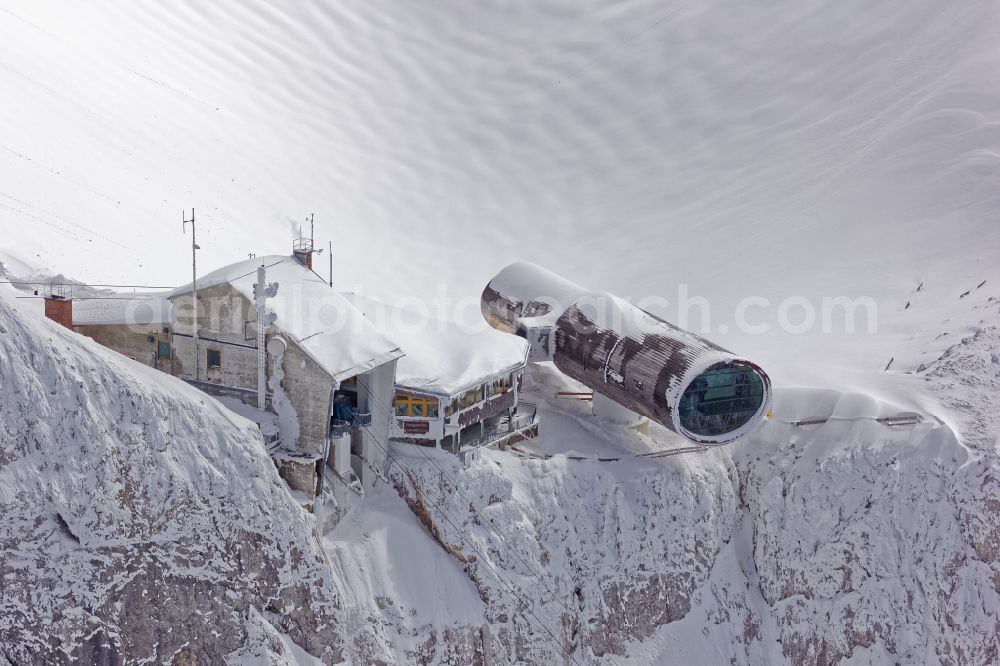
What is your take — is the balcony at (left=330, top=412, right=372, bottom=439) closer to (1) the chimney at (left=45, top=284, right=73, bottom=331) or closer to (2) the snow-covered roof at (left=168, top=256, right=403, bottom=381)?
(2) the snow-covered roof at (left=168, top=256, right=403, bottom=381)

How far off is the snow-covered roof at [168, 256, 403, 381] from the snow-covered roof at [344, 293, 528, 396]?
1953 millimetres

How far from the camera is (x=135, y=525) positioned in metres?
27.1

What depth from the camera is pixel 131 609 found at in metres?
26.6

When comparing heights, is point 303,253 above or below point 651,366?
above

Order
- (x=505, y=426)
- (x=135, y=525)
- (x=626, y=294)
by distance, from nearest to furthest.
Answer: (x=135, y=525), (x=505, y=426), (x=626, y=294)

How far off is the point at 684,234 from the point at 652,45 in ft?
79.4

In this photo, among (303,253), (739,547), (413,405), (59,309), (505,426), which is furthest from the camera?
(739,547)

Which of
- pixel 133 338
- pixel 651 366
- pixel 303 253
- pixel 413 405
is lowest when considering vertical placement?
pixel 413 405

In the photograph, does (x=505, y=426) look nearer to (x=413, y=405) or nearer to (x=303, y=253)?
(x=413, y=405)

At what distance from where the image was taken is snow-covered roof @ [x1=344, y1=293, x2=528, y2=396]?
119 feet

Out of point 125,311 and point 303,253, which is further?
point 303,253

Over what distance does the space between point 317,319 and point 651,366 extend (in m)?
13.0

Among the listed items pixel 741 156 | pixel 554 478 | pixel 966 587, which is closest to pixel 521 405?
pixel 554 478

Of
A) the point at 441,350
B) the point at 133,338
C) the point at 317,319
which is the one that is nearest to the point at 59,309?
the point at 133,338
